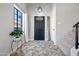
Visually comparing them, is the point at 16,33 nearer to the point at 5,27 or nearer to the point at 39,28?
the point at 5,27

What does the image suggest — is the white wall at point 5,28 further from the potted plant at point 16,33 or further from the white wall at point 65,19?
the white wall at point 65,19

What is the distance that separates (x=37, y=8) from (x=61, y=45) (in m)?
0.87

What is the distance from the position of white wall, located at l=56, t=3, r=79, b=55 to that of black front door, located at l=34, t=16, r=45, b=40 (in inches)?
11.5

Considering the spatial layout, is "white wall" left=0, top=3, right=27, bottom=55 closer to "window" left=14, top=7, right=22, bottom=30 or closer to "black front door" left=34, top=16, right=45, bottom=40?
"window" left=14, top=7, right=22, bottom=30

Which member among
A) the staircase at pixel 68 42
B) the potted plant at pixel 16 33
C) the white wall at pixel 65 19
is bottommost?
the staircase at pixel 68 42

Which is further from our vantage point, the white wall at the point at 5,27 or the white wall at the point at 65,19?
the white wall at the point at 65,19

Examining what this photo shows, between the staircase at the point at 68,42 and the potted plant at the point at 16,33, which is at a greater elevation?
the potted plant at the point at 16,33

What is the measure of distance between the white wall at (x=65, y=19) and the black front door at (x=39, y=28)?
29cm

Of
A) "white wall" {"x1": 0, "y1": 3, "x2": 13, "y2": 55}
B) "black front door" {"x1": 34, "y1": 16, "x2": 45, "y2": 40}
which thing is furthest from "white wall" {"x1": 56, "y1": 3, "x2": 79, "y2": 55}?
"white wall" {"x1": 0, "y1": 3, "x2": 13, "y2": 55}

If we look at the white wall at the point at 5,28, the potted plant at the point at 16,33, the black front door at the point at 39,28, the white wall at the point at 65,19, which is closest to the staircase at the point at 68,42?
the white wall at the point at 65,19

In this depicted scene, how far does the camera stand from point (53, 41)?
2.40 metres

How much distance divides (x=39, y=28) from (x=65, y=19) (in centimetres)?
53

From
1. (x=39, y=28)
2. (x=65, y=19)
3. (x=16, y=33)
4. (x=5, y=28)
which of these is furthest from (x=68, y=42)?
(x=5, y=28)

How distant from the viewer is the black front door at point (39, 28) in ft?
7.59
